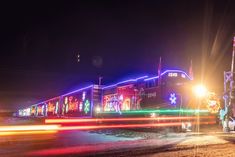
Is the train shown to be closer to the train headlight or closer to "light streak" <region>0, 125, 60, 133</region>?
the train headlight

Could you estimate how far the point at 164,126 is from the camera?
2373 cm

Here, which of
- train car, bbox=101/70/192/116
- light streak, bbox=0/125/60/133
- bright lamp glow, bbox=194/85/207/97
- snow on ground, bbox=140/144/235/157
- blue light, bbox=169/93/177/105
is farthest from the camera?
blue light, bbox=169/93/177/105

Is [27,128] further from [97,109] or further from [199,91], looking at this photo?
[97,109]

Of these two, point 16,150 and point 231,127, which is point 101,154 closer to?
point 16,150

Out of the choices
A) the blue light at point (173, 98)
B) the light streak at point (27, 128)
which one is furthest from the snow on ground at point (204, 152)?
the blue light at point (173, 98)

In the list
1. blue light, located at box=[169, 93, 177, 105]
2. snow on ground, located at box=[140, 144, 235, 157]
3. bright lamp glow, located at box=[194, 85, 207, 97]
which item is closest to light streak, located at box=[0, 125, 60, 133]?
snow on ground, located at box=[140, 144, 235, 157]

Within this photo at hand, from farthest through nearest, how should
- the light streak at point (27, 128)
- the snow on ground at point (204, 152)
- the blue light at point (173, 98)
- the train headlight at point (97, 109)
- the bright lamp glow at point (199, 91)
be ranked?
the train headlight at point (97, 109)
the blue light at point (173, 98)
the bright lamp glow at point (199, 91)
the light streak at point (27, 128)
the snow on ground at point (204, 152)

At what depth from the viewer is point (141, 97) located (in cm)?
2619

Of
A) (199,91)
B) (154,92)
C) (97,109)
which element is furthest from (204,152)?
(97,109)

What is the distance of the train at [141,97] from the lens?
958 inches

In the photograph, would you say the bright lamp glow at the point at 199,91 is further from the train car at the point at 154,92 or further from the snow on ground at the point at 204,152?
the snow on ground at the point at 204,152

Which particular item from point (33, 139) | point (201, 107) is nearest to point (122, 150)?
point (33, 139)

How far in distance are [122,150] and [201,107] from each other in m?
13.0

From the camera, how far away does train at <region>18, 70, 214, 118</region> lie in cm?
2433
